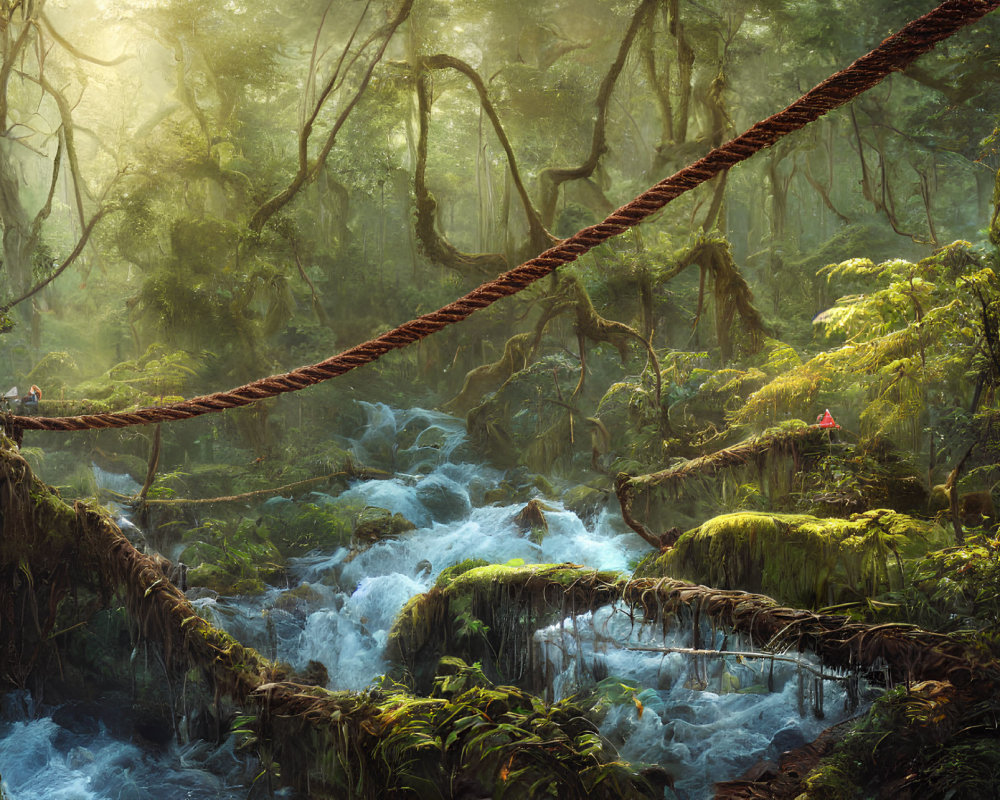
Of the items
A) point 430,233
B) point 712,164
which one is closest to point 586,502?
point 430,233

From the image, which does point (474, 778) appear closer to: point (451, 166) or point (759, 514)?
point (759, 514)

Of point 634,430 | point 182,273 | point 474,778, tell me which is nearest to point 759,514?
point 474,778

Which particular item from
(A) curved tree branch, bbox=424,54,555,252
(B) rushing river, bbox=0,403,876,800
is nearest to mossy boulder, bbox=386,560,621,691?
(B) rushing river, bbox=0,403,876,800

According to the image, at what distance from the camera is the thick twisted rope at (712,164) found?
46.1 inches

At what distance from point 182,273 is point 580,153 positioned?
7.52 metres

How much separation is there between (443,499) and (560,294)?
2.75m

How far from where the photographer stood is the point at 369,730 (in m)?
2.91

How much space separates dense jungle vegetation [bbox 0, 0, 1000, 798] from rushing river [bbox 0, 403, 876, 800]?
36 centimetres

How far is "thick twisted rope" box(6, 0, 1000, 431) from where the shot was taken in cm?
117

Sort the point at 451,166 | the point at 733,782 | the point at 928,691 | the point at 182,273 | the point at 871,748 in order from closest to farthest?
the point at 928,691 < the point at 871,748 < the point at 733,782 < the point at 182,273 < the point at 451,166

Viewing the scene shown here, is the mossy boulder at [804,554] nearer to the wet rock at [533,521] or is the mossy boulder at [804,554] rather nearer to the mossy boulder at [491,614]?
the mossy boulder at [491,614]

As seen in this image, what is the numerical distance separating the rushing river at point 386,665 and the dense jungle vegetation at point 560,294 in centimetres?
36

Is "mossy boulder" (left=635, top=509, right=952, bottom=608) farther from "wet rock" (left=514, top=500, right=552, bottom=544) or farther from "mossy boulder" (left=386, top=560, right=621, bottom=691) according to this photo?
"wet rock" (left=514, top=500, right=552, bottom=544)

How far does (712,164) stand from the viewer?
4.32ft
